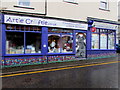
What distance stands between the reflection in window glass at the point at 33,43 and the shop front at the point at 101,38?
4616 mm

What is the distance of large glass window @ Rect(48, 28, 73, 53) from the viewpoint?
29.9ft

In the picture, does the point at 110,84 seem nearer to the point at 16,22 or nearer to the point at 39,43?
the point at 39,43

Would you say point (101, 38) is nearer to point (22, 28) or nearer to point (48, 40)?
point (48, 40)

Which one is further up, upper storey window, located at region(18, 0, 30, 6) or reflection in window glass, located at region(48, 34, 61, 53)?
upper storey window, located at region(18, 0, 30, 6)

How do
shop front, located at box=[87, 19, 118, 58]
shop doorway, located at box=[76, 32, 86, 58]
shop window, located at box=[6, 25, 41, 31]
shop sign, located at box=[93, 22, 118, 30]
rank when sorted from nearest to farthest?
shop window, located at box=[6, 25, 41, 31] → shop doorway, located at box=[76, 32, 86, 58] → shop front, located at box=[87, 19, 118, 58] → shop sign, located at box=[93, 22, 118, 30]

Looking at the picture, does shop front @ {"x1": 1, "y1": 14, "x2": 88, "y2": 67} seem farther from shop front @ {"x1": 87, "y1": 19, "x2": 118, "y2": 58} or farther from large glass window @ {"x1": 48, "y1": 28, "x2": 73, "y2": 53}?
shop front @ {"x1": 87, "y1": 19, "x2": 118, "y2": 58}

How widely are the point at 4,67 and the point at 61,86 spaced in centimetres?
A: 471

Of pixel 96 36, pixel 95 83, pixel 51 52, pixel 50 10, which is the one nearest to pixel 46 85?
pixel 95 83

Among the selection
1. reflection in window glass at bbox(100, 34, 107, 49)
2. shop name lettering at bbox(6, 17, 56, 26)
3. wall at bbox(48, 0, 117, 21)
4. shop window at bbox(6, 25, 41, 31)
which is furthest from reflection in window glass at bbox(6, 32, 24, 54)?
reflection in window glass at bbox(100, 34, 107, 49)

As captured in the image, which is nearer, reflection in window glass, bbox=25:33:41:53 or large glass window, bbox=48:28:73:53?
reflection in window glass, bbox=25:33:41:53

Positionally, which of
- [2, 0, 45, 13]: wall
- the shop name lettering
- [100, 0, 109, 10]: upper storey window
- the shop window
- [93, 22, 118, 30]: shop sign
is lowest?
the shop window

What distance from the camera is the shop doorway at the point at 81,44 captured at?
406 inches

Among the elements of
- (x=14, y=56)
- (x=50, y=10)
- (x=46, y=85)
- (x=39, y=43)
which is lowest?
(x=46, y=85)

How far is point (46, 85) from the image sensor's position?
439cm
